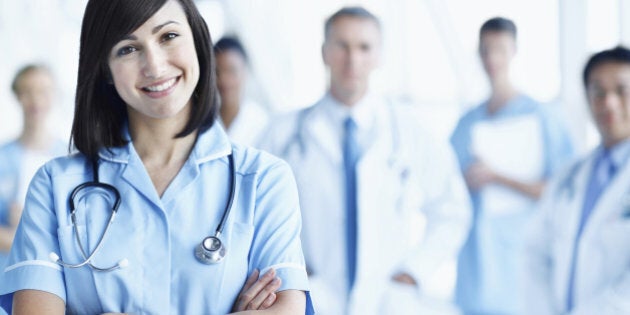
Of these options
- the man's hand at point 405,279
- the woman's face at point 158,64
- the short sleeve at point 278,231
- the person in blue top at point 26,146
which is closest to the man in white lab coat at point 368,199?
the man's hand at point 405,279

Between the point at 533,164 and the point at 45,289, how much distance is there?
83.7 inches

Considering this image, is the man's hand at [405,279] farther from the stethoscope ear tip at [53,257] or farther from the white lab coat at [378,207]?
the stethoscope ear tip at [53,257]

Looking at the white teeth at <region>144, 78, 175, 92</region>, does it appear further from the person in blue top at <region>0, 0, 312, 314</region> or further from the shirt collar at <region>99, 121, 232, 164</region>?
the shirt collar at <region>99, 121, 232, 164</region>

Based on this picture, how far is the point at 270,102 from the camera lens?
3.62 metres

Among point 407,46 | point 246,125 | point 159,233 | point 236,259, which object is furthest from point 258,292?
point 407,46

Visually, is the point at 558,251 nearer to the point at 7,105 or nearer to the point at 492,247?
the point at 492,247

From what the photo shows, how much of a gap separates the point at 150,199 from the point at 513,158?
6.60ft

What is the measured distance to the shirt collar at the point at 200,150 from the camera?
1247 millimetres

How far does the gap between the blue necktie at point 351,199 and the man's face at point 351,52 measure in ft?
0.65

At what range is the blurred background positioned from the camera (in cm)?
325

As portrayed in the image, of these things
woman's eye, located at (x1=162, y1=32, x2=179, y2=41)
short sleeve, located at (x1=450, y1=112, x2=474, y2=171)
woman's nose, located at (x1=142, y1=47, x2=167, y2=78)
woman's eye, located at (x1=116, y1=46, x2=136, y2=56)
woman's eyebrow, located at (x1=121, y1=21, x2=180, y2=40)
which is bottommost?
short sleeve, located at (x1=450, y1=112, x2=474, y2=171)

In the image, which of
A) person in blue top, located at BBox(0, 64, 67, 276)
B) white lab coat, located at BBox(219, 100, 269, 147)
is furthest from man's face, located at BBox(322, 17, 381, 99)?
person in blue top, located at BBox(0, 64, 67, 276)

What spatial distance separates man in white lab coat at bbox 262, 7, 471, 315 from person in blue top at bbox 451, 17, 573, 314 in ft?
1.26

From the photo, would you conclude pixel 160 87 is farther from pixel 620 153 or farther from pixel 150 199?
pixel 620 153
